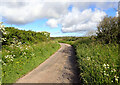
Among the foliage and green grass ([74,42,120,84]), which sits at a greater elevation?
the foliage

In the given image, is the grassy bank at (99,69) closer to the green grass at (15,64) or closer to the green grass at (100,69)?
the green grass at (100,69)

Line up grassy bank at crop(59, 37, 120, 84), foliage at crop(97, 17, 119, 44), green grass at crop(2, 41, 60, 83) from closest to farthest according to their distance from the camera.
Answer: grassy bank at crop(59, 37, 120, 84) → green grass at crop(2, 41, 60, 83) → foliage at crop(97, 17, 119, 44)

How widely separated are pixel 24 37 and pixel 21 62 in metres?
3.18

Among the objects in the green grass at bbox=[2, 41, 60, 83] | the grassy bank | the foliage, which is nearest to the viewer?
the grassy bank

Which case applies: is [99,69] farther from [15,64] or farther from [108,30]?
[108,30]

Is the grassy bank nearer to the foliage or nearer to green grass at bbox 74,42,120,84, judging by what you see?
green grass at bbox 74,42,120,84

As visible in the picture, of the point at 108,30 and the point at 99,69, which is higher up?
the point at 108,30

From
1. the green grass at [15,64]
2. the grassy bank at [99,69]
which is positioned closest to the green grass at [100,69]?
the grassy bank at [99,69]

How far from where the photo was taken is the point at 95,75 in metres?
3.69

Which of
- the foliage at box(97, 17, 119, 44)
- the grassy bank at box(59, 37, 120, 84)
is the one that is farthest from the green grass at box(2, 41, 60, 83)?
the foliage at box(97, 17, 119, 44)

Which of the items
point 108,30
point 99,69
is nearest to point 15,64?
point 99,69

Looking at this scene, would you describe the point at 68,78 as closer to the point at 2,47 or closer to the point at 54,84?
the point at 54,84

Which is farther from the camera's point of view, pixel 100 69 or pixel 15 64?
pixel 15 64

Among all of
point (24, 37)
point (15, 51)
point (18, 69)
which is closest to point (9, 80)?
point (18, 69)
